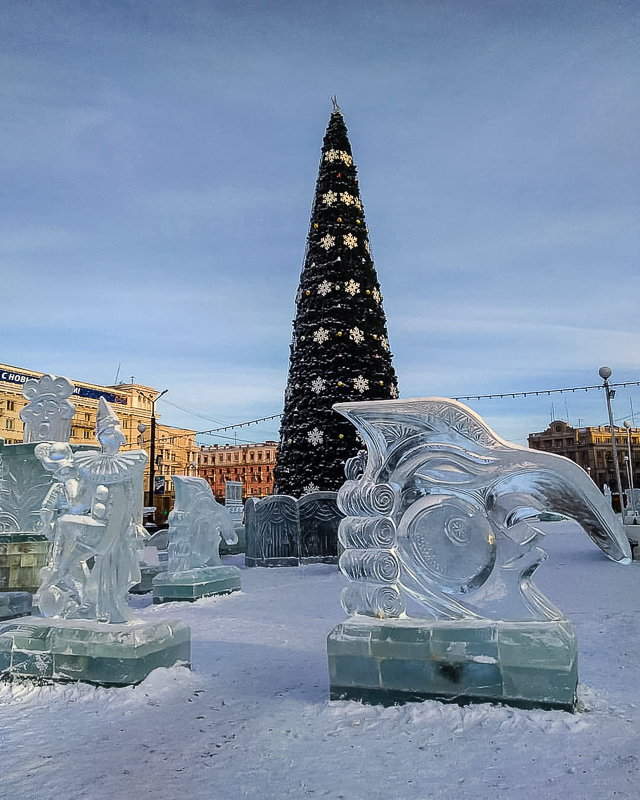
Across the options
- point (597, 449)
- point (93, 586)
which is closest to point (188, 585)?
point (93, 586)

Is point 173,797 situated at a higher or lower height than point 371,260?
lower

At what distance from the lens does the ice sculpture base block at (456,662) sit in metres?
3.92

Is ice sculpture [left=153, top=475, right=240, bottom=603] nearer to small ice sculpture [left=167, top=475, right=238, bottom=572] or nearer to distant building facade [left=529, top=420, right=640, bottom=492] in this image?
small ice sculpture [left=167, top=475, right=238, bottom=572]

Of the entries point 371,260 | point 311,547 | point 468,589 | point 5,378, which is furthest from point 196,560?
point 5,378

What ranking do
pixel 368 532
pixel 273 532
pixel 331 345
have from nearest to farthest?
pixel 368 532 < pixel 273 532 < pixel 331 345

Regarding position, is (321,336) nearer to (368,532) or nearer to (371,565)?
(368,532)

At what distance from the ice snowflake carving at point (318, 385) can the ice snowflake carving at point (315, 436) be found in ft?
2.97

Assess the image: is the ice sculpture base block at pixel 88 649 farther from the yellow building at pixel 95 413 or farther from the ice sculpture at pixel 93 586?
the yellow building at pixel 95 413

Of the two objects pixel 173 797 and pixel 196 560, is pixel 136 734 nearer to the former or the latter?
pixel 173 797

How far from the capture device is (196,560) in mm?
8984

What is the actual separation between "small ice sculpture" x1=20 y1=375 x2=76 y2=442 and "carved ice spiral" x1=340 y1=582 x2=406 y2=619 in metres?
6.42

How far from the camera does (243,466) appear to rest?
70.8m

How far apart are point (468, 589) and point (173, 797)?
2.32 metres

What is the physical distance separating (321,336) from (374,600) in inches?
410
